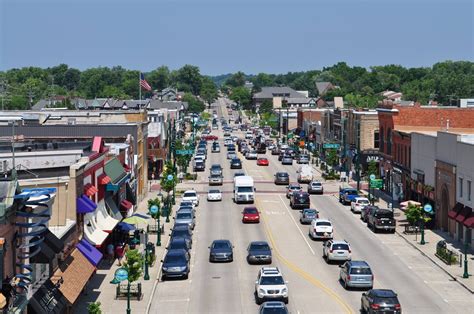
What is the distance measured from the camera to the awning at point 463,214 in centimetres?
6030

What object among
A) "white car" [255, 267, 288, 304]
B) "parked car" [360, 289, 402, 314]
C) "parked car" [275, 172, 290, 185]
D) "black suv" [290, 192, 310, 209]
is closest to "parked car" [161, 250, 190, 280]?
"white car" [255, 267, 288, 304]

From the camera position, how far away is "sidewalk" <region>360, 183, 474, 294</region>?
50344 mm

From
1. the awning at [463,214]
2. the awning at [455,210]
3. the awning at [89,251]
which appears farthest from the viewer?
the awning at [455,210]

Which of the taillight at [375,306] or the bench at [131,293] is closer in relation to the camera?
the taillight at [375,306]

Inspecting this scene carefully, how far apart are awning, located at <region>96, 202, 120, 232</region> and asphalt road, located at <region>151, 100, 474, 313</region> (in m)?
5.27

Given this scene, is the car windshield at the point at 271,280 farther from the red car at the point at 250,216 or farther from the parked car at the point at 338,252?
the red car at the point at 250,216

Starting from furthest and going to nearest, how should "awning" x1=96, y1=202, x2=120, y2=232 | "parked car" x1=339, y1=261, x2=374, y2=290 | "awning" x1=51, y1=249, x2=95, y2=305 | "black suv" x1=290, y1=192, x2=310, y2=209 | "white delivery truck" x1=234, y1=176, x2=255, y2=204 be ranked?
"white delivery truck" x1=234, y1=176, x2=255, y2=204
"black suv" x1=290, y1=192, x2=310, y2=209
"awning" x1=96, y1=202, x2=120, y2=232
"parked car" x1=339, y1=261, x2=374, y2=290
"awning" x1=51, y1=249, x2=95, y2=305

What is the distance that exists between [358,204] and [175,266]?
104ft

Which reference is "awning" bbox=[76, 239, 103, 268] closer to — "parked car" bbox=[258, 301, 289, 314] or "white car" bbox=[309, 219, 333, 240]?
"parked car" bbox=[258, 301, 289, 314]

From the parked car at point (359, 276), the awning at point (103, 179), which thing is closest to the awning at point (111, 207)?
the awning at point (103, 179)

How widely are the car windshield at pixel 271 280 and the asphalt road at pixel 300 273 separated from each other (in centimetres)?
117

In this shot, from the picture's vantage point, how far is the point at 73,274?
40.8 meters

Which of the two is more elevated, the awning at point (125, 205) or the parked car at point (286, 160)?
the awning at point (125, 205)

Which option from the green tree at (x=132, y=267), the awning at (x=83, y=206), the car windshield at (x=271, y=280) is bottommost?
the car windshield at (x=271, y=280)
